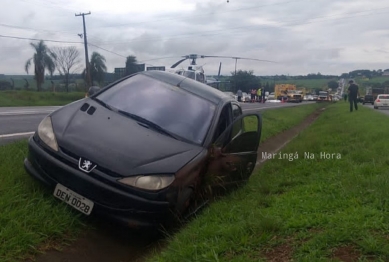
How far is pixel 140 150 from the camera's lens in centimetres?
424

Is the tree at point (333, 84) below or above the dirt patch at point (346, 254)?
below

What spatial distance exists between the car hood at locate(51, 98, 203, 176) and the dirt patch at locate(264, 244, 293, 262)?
1.16 meters

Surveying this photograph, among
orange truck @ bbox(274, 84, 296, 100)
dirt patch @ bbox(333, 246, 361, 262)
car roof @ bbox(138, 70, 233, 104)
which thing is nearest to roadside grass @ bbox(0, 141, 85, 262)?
car roof @ bbox(138, 70, 233, 104)

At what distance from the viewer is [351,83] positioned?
22.9 m

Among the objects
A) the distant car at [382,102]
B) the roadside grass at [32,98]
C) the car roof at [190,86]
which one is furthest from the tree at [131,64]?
the car roof at [190,86]

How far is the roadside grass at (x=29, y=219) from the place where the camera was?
3.66 metres

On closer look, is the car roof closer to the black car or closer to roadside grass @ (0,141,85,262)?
the black car

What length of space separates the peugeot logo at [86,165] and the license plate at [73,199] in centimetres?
26

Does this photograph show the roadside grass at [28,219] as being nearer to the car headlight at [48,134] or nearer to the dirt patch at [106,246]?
the dirt patch at [106,246]

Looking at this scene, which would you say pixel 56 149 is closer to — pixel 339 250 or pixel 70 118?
pixel 70 118

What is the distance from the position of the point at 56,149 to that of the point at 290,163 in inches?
186

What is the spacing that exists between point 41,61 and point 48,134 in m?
44.5

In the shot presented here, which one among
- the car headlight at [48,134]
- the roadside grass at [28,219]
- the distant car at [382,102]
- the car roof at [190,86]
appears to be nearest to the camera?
the roadside grass at [28,219]

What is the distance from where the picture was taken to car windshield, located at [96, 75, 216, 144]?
199 inches
